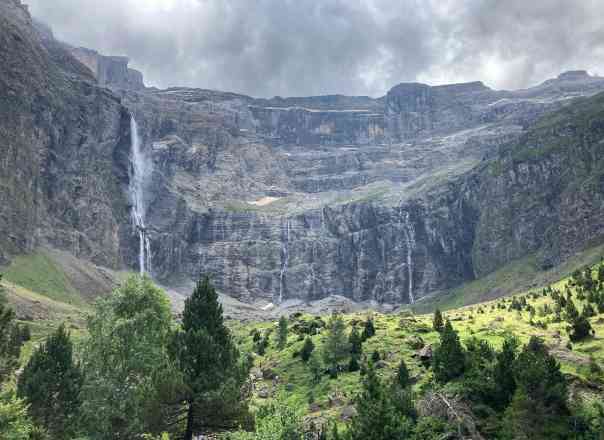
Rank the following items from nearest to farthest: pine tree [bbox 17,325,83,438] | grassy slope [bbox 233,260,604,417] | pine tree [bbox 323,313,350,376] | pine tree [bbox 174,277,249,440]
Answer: pine tree [bbox 174,277,249,440]
grassy slope [bbox 233,260,604,417]
pine tree [bbox 17,325,83,438]
pine tree [bbox 323,313,350,376]

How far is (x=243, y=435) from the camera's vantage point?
27188 mm

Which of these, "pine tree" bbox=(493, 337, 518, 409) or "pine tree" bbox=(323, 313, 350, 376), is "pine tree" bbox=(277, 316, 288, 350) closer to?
"pine tree" bbox=(323, 313, 350, 376)

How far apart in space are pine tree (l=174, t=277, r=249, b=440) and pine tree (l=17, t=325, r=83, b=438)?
44.8 ft

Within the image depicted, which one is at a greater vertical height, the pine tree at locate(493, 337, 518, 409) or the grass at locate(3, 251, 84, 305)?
the grass at locate(3, 251, 84, 305)

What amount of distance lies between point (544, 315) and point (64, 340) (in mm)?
57907

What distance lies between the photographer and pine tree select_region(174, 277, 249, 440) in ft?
103

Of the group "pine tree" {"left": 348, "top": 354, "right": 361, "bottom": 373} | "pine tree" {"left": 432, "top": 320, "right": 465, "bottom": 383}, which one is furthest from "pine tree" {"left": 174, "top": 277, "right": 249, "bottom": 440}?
"pine tree" {"left": 348, "top": 354, "right": 361, "bottom": 373}

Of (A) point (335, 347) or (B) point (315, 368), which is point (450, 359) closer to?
(B) point (315, 368)

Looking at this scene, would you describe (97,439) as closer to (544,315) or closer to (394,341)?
(394,341)

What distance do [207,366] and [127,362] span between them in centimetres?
1276

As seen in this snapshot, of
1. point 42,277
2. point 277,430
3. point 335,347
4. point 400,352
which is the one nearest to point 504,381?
point 277,430

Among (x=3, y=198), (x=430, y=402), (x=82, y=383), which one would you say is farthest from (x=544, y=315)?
(x=3, y=198)

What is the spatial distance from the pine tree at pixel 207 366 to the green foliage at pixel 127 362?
5.15 ft

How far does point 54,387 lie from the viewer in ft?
143
